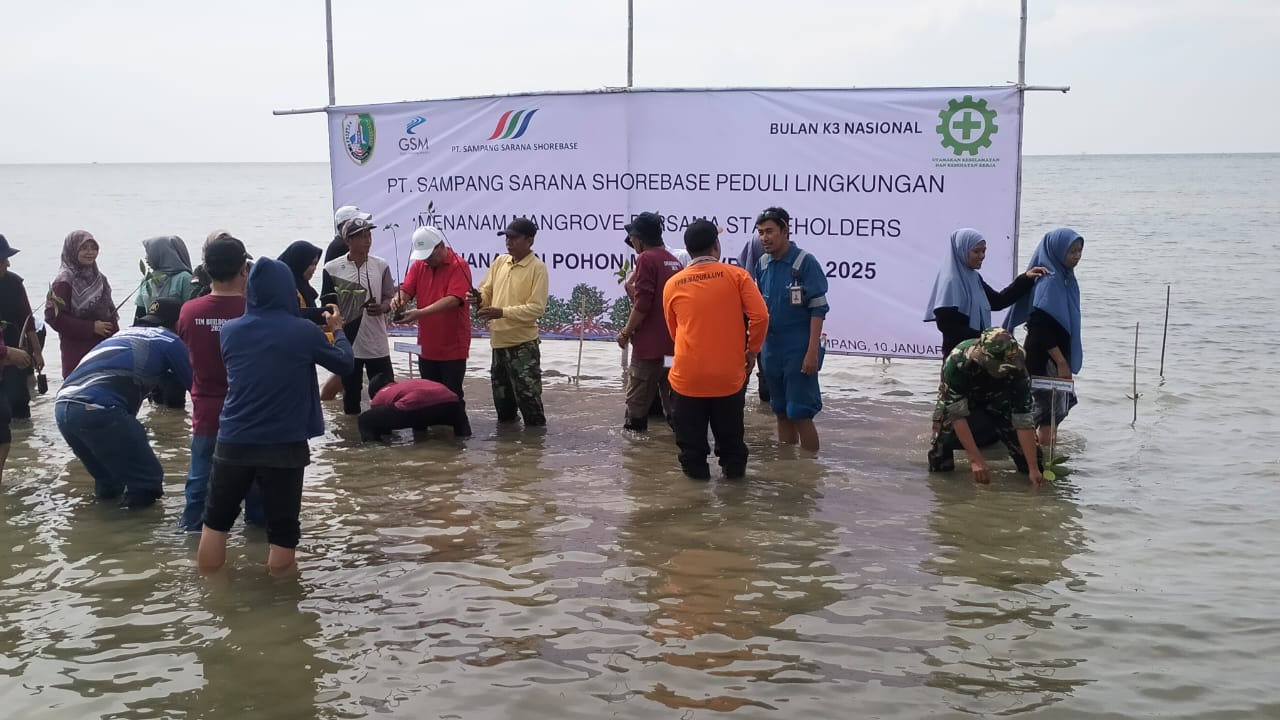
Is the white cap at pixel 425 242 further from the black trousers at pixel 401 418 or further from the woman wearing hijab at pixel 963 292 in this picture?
the woman wearing hijab at pixel 963 292

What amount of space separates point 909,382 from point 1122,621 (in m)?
5.69

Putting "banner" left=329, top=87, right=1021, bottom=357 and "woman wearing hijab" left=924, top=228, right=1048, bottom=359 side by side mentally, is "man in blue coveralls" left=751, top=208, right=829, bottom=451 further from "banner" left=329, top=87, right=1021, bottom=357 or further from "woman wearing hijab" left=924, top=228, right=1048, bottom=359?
"banner" left=329, top=87, right=1021, bottom=357

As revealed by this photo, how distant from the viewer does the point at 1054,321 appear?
7.02 meters

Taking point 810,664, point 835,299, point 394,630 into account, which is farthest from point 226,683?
point 835,299

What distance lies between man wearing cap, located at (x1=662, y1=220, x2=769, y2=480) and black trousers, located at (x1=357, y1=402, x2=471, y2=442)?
1.99 m

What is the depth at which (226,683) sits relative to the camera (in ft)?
12.6

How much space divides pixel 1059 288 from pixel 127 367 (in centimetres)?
570

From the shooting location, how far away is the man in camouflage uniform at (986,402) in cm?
621

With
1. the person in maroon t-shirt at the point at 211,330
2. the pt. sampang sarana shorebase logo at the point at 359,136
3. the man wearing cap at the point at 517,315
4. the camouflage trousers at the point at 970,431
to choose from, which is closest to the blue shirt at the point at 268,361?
the person in maroon t-shirt at the point at 211,330

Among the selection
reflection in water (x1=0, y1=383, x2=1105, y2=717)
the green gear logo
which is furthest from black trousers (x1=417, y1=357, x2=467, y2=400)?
the green gear logo

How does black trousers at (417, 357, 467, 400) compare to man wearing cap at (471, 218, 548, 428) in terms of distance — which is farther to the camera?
black trousers at (417, 357, 467, 400)

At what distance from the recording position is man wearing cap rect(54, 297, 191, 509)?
5676 mm

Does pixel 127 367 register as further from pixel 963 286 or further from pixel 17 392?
pixel 963 286

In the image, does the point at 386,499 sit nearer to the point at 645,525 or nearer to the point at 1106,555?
the point at 645,525
